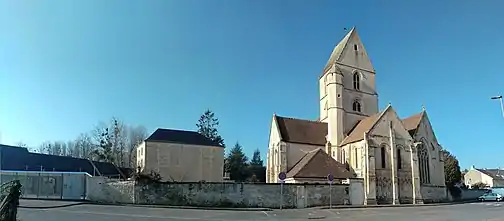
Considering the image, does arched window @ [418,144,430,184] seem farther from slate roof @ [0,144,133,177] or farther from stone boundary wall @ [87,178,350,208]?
slate roof @ [0,144,133,177]

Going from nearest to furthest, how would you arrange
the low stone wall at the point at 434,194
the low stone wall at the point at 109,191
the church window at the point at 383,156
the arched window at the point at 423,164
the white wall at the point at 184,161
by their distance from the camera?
the low stone wall at the point at 109,191, the church window at the point at 383,156, the low stone wall at the point at 434,194, the arched window at the point at 423,164, the white wall at the point at 184,161

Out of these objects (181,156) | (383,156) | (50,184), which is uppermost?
(181,156)

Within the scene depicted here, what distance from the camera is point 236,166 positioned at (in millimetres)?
74375

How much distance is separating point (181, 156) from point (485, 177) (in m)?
87.7

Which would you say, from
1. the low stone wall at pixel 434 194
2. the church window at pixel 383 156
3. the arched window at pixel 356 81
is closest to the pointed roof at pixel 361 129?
the church window at pixel 383 156

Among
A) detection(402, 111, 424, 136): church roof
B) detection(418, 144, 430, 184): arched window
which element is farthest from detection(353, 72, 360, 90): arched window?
detection(418, 144, 430, 184): arched window

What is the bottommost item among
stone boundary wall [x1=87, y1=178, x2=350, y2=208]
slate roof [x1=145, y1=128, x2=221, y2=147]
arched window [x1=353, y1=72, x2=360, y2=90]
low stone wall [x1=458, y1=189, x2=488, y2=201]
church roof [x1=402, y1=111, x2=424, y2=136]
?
low stone wall [x1=458, y1=189, x2=488, y2=201]

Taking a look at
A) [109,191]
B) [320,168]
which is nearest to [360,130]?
[320,168]

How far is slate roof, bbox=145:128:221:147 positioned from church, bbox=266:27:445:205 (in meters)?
9.49

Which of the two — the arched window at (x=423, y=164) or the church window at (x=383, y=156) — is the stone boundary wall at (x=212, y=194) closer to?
the church window at (x=383, y=156)

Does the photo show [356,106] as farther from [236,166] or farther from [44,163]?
[44,163]

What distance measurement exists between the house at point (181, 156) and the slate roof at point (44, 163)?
16.4 ft

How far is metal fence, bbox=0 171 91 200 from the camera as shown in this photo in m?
38.6

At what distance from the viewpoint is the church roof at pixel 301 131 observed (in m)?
48.4
